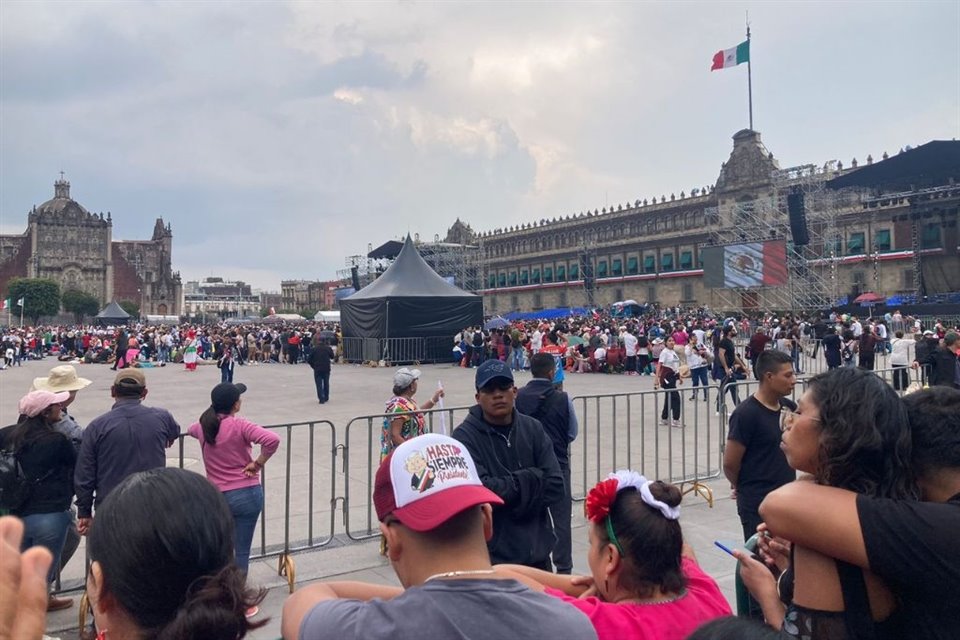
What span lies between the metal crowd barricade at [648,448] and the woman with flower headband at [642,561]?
4092 millimetres

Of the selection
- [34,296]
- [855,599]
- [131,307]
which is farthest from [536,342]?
[131,307]

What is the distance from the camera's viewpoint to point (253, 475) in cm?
462

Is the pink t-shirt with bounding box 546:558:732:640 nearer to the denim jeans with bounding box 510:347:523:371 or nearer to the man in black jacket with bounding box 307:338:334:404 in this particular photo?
the man in black jacket with bounding box 307:338:334:404

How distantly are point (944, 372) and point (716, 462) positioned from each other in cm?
427

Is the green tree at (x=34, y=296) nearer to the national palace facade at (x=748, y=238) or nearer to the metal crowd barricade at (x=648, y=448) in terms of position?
the national palace facade at (x=748, y=238)

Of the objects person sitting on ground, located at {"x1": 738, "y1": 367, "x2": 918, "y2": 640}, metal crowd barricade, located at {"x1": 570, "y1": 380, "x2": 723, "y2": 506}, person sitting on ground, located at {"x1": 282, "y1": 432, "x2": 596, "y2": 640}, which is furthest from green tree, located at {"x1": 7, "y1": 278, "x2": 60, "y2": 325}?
person sitting on ground, located at {"x1": 738, "y1": 367, "x2": 918, "y2": 640}

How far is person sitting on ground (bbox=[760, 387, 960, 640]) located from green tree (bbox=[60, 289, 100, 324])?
94535 mm

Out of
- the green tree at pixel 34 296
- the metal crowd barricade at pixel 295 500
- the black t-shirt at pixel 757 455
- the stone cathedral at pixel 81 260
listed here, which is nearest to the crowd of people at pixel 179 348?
the metal crowd barricade at pixel 295 500

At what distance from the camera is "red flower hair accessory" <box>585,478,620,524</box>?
6.72ft

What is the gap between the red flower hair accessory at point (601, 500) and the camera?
2047 millimetres

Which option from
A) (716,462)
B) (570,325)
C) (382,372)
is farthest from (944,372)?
(570,325)

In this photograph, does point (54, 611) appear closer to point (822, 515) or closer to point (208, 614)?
point (208, 614)

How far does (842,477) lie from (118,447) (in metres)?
4.07

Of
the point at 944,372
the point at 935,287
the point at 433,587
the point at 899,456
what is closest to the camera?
the point at 433,587
